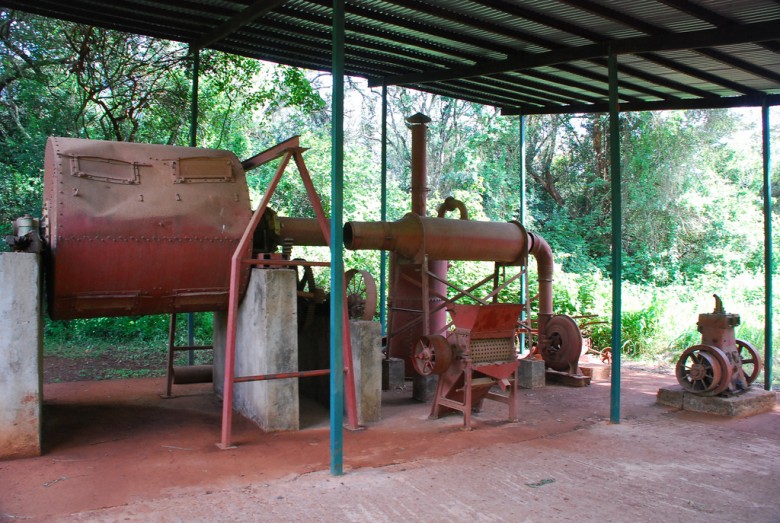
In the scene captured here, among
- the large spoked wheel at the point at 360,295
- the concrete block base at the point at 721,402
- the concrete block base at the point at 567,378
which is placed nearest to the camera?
the concrete block base at the point at 721,402

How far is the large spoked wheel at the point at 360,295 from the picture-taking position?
26.4 feet

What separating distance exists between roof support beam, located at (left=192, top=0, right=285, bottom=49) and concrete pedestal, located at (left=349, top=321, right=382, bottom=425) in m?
3.88

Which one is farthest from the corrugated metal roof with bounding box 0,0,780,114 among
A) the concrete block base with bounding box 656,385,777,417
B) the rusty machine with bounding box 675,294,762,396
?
the concrete block base with bounding box 656,385,777,417

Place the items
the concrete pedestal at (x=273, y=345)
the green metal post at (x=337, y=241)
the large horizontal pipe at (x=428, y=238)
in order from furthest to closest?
1. the large horizontal pipe at (x=428, y=238)
2. the concrete pedestal at (x=273, y=345)
3. the green metal post at (x=337, y=241)

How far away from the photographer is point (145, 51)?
46.9ft

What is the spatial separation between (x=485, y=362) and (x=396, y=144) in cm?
1589

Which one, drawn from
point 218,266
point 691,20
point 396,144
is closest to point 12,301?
point 218,266

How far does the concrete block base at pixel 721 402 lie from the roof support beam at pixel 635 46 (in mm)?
4530

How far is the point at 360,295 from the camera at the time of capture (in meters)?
9.17

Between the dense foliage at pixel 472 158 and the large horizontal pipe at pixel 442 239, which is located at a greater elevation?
the dense foliage at pixel 472 158

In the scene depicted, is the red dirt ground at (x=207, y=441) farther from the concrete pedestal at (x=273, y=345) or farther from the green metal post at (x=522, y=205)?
the green metal post at (x=522, y=205)

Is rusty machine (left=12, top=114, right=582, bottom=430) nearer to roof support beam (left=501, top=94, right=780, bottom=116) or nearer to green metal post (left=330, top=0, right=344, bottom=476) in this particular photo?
green metal post (left=330, top=0, right=344, bottom=476)

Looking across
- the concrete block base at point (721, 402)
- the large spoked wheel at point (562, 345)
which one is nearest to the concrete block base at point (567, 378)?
the large spoked wheel at point (562, 345)

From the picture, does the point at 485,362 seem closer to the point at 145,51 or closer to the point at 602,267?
the point at 145,51
